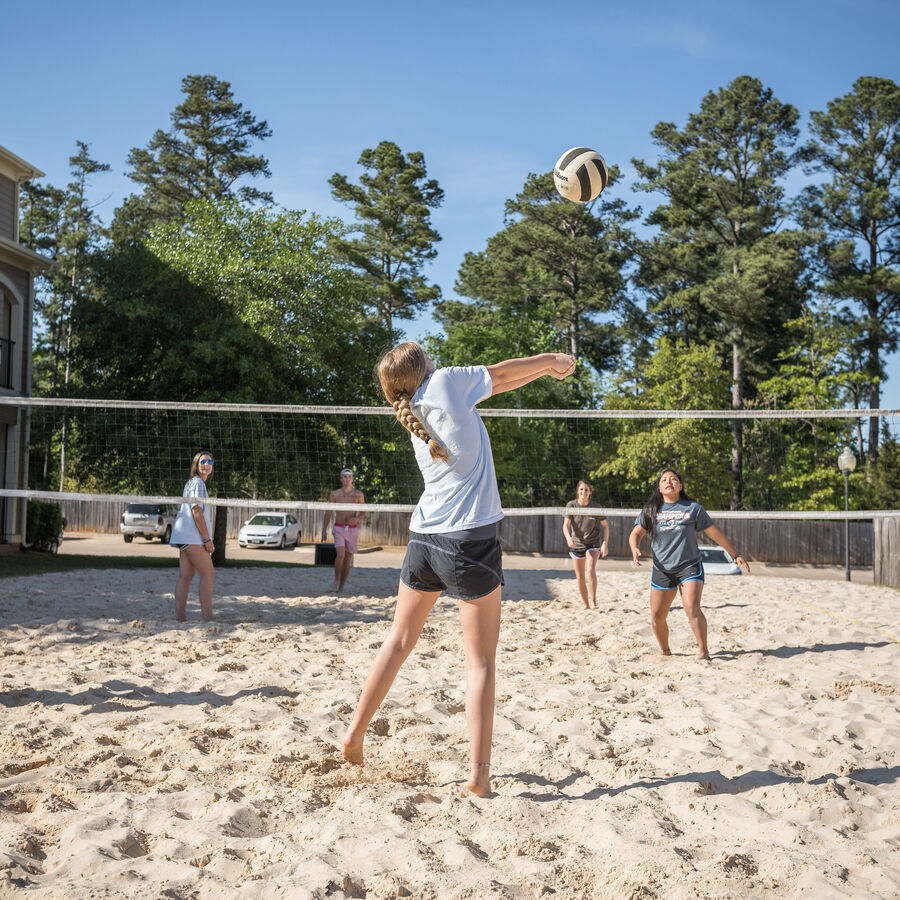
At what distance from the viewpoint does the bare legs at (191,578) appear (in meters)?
6.41

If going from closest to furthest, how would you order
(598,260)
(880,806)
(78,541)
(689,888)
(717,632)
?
(689,888)
(880,806)
(717,632)
(78,541)
(598,260)

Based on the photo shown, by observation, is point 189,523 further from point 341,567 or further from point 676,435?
point 676,435

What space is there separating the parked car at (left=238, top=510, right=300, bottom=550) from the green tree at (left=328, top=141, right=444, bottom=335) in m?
11.8

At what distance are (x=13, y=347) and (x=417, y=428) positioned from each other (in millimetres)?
13653

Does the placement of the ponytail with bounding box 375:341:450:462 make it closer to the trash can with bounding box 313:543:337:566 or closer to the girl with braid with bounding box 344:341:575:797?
the girl with braid with bounding box 344:341:575:797

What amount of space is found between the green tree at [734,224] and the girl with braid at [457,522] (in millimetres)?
25916

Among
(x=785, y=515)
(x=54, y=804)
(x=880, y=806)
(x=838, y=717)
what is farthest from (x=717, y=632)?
(x=54, y=804)

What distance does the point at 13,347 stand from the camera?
1427 cm

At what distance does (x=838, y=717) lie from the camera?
393 centimetres

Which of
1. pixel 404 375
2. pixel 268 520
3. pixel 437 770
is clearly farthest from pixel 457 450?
pixel 268 520

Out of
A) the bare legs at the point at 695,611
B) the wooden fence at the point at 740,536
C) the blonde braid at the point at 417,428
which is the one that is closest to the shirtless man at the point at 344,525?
the bare legs at the point at 695,611

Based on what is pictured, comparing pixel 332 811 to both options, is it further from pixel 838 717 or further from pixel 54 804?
pixel 838 717

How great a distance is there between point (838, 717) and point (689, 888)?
2101mm

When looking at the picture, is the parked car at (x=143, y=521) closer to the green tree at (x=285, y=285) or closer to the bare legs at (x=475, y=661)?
the green tree at (x=285, y=285)
